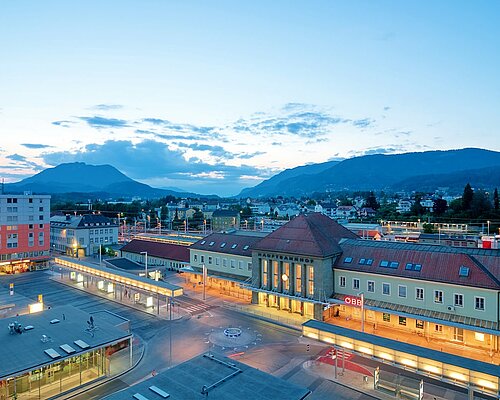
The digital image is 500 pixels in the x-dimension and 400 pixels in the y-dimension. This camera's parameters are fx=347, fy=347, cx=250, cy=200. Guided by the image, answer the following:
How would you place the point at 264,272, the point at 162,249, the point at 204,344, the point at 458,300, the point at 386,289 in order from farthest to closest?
the point at 162,249 → the point at 264,272 → the point at 386,289 → the point at 204,344 → the point at 458,300

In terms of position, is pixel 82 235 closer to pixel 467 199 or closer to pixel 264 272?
pixel 264 272

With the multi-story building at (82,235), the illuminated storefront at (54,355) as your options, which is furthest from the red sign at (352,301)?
the multi-story building at (82,235)

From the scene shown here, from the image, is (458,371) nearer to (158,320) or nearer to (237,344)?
(237,344)

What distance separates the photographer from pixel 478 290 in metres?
32.2

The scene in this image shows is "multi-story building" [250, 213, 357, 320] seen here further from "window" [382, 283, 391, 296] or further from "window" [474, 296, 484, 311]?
"window" [474, 296, 484, 311]

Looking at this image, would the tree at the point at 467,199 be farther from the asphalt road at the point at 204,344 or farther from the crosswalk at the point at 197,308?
the crosswalk at the point at 197,308

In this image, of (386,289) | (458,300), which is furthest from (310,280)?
(458,300)

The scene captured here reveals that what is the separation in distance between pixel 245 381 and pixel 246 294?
97.9 ft

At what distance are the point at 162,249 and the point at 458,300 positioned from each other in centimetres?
5350

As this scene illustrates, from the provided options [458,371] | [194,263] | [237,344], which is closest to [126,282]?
[194,263]

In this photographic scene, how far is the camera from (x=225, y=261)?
54.2 meters

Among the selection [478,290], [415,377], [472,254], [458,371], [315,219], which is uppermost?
[315,219]

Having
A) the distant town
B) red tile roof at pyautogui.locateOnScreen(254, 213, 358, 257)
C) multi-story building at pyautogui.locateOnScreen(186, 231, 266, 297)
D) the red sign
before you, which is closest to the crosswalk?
the distant town

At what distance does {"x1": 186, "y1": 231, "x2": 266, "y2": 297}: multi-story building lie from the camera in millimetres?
51375
